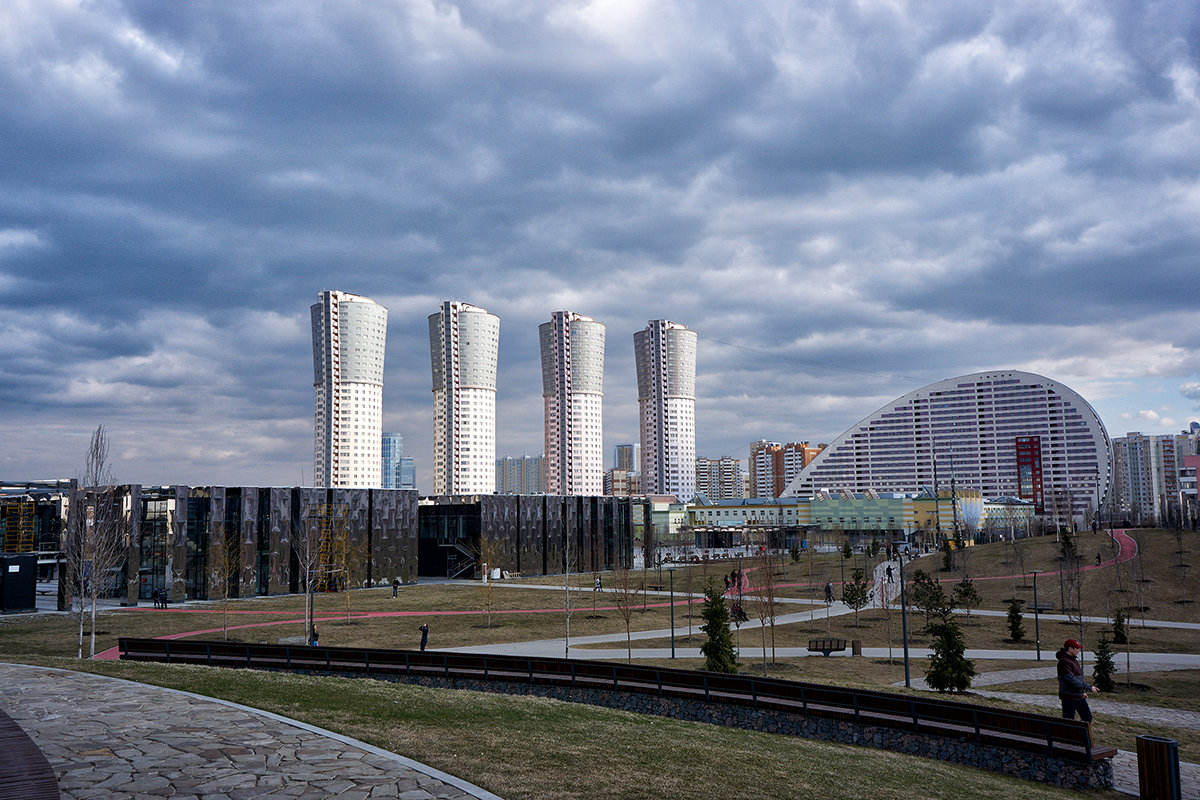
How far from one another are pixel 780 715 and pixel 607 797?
10077 millimetres

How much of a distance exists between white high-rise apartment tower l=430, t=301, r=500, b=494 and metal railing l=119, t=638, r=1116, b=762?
158026mm

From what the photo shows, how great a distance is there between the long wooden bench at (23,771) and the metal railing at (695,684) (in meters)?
12.2

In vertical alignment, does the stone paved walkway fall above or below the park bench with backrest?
above

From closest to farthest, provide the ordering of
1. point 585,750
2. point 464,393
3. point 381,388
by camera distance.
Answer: point 585,750 → point 381,388 → point 464,393

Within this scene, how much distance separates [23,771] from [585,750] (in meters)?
7.33

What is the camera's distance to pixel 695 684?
19594 mm

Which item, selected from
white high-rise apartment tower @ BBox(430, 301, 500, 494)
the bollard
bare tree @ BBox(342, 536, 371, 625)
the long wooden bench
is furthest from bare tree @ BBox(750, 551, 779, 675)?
white high-rise apartment tower @ BBox(430, 301, 500, 494)

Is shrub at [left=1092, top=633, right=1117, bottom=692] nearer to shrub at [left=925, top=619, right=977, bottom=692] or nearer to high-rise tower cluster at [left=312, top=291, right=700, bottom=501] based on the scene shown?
shrub at [left=925, top=619, right=977, bottom=692]

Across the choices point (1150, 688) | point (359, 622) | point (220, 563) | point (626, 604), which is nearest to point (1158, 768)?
point (1150, 688)

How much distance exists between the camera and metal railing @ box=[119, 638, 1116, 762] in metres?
15.3

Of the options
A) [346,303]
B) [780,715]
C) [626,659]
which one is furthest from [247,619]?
[346,303]

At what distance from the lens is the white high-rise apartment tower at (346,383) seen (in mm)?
167500

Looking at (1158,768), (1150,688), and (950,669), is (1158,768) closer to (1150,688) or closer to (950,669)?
(950,669)

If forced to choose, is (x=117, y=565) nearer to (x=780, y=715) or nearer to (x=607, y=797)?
(x=780, y=715)
